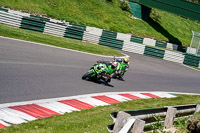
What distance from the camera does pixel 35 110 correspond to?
8625 millimetres

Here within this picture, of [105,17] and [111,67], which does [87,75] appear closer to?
[111,67]

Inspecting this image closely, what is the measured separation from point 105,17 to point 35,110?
112 feet

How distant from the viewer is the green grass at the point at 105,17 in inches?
1383

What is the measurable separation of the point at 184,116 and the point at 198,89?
9420 millimetres

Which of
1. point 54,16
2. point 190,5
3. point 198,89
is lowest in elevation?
point 198,89

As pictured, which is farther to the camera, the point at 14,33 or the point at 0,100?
the point at 14,33

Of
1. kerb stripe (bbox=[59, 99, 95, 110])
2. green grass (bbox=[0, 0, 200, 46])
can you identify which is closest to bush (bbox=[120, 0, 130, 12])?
green grass (bbox=[0, 0, 200, 46])

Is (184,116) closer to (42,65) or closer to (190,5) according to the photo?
(42,65)

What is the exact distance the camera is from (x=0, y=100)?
8.60 m

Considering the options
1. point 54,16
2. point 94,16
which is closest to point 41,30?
point 54,16

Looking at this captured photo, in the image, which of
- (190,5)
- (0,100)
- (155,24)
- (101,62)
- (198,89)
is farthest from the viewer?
(155,24)

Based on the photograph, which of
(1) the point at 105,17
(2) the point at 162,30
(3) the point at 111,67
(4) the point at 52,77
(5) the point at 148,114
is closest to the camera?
(5) the point at 148,114

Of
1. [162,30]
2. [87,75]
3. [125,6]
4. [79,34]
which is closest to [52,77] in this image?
[87,75]

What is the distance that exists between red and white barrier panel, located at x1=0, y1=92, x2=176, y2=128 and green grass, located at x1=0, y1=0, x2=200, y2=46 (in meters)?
22.8
